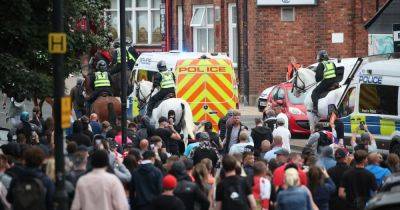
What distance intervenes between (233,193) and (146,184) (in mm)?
1482

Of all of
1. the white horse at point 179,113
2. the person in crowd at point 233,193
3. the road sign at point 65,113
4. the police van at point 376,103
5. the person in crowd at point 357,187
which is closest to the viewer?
the road sign at point 65,113

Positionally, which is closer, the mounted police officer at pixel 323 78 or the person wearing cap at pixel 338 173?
the person wearing cap at pixel 338 173

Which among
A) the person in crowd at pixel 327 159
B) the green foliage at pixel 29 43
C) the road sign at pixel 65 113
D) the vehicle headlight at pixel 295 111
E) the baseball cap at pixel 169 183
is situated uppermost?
the green foliage at pixel 29 43

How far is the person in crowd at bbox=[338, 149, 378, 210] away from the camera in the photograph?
19.4 meters

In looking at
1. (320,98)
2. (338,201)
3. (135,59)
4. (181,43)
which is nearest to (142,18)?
(181,43)

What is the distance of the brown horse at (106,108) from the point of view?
1208 inches

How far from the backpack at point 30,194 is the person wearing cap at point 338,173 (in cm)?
463

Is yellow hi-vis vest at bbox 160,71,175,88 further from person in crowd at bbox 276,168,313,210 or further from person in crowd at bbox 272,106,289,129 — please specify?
person in crowd at bbox 276,168,313,210

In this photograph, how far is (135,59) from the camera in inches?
1596

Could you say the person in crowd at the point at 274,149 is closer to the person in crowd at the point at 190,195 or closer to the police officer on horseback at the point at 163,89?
the person in crowd at the point at 190,195

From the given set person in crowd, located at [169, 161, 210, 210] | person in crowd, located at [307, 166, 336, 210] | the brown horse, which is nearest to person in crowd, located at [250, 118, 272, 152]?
the brown horse

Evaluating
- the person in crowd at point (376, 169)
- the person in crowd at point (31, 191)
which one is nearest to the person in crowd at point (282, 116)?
the person in crowd at point (376, 169)

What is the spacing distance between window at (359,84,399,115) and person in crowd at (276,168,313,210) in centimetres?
1141

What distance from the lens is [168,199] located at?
16.8 m
